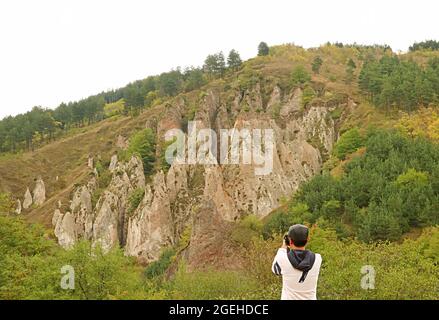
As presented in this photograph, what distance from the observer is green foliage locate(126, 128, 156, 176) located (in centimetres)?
8488

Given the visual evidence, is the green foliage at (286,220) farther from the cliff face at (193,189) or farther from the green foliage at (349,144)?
the green foliage at (349,144)

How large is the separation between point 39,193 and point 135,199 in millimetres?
26864

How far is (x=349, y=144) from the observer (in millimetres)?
69312

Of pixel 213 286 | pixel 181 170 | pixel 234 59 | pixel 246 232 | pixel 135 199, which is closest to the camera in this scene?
pixel 213 286

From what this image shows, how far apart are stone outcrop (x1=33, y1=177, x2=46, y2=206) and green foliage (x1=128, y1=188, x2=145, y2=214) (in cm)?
2442

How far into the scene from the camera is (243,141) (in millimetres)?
75938

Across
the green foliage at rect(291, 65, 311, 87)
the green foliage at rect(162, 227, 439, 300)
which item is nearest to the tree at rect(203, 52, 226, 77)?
the green foliage at rect(291, 65, 311, 87)

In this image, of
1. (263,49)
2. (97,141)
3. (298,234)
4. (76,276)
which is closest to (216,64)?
(263,49)

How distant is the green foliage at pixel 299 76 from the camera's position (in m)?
97.3

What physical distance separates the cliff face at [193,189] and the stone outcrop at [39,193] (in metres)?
11.5

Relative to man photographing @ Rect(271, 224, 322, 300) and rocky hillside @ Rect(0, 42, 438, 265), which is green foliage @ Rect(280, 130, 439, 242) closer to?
rocky hillside @ Rect(0, 42, 438, 265)

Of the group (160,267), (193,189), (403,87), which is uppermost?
(403,87)

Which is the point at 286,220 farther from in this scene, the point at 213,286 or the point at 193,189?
the point at 193,189
